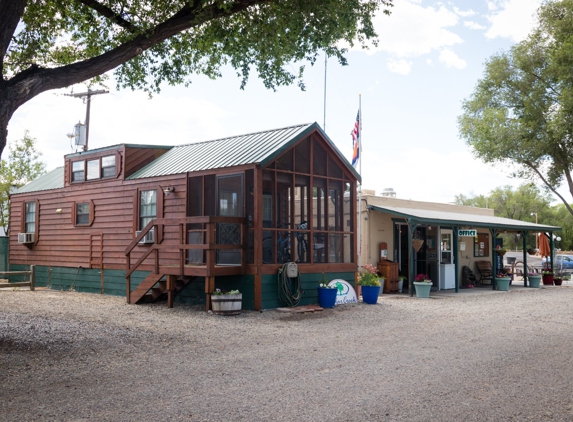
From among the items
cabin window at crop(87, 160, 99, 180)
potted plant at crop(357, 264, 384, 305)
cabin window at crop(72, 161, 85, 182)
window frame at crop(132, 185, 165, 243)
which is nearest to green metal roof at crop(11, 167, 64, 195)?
cabin window at crop(72, 161, 85, 182)

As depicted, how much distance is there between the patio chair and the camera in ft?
67.5

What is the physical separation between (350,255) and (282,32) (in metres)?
6.14

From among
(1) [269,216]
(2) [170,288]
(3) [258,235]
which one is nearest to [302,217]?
(1) [269,216]

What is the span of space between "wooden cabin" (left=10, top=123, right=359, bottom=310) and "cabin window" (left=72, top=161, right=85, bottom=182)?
0.12 ft

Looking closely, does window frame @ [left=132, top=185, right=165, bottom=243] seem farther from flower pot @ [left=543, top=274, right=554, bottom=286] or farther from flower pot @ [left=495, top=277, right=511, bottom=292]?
flower pot @ [left=543, top=274, right=554, bottom=286]

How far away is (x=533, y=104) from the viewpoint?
23297 millimetres

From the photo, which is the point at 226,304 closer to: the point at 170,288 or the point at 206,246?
the point at 206,246

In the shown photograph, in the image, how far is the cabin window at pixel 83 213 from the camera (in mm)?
16397

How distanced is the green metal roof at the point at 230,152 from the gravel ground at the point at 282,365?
3.32 meters

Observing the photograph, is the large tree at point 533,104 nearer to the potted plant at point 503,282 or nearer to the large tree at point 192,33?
the potted plant at point 503,282

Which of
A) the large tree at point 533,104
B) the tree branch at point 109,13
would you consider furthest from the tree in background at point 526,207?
the tree branch at point 109,13

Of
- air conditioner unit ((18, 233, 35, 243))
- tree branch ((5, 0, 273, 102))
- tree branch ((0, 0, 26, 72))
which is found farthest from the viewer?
air conditioner unit ((18, 233, 35, 243))

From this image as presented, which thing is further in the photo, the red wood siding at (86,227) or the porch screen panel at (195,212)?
the red wood siding at (86,227)

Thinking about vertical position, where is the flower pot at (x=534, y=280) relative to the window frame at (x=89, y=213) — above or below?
below
